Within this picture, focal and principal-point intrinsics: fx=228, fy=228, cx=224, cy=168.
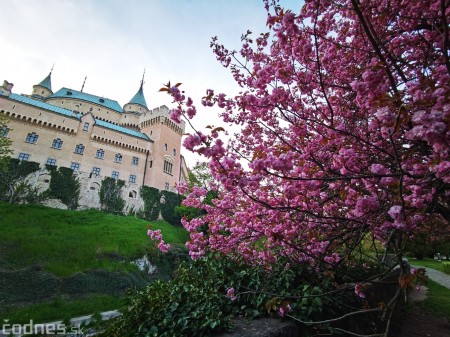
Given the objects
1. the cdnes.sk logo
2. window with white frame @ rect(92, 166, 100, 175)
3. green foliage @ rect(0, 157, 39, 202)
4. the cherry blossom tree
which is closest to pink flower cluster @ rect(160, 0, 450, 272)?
the cherry blossom tree

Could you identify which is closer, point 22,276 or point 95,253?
point 22,276

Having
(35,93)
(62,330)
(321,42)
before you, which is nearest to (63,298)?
(62,330)

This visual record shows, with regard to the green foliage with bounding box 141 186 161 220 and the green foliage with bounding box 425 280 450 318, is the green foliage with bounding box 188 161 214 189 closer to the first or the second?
the green foliage with bounding box 141 186 161 220

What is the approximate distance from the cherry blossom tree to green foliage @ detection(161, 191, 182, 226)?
23060 millimetres

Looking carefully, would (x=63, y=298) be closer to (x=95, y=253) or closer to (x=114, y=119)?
(x=95, y=253)

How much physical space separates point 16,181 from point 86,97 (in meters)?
22.4

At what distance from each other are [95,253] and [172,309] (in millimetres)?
12376

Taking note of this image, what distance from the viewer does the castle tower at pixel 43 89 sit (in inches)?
1492

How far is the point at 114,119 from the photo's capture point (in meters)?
37.9

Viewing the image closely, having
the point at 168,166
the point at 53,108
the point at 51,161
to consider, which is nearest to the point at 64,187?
the point at 51,161

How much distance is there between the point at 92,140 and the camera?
28625 millimetres

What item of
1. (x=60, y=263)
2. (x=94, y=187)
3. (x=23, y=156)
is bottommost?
(x=60, y=263)

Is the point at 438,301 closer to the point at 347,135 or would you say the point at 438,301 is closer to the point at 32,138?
the point at 347,135

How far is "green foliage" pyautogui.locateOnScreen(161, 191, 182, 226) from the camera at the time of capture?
27.5 meters
